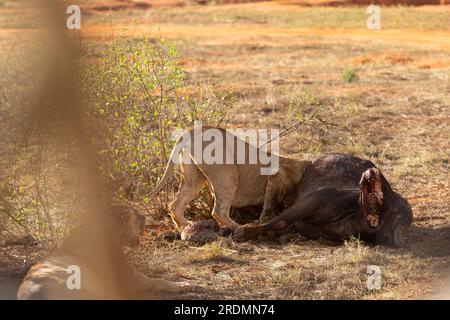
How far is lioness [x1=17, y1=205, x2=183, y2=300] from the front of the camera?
19.5ft

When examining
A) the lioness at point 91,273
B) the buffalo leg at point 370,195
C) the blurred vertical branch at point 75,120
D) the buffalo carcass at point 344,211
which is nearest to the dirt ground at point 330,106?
the buffalo carcass at point 344,211

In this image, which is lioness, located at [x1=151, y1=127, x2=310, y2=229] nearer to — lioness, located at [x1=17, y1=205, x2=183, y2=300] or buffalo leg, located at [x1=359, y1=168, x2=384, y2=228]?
buffalo leg, located at [x1=359, y1=168, x2=384, y2=228]

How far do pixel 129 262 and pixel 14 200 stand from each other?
215cm

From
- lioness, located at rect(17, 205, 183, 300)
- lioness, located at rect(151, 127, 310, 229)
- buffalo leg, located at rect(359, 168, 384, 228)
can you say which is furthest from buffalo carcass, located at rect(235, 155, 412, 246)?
lioness, located at rect(17, 205, 183, 300)

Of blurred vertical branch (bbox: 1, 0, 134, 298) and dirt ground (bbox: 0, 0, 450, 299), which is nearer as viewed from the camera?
blurred vertical branch (bbox: 1, 0, 134, 298)

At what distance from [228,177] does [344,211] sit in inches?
42.2

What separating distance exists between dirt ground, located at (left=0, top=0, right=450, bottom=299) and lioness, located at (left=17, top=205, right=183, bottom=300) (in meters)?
0.40

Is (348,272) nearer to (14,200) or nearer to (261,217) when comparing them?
→ (261,217)

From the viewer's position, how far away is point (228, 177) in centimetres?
841

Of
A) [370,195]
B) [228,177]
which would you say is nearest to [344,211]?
[370,195]

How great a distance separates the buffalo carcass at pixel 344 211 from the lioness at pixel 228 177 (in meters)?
0.23

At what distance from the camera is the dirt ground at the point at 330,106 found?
714 centimetres

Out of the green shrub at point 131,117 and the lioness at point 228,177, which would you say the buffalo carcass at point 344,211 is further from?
the green shrub at point 131,117

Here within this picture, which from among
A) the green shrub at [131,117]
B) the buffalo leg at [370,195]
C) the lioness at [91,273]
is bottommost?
the lioness at [91,273]
